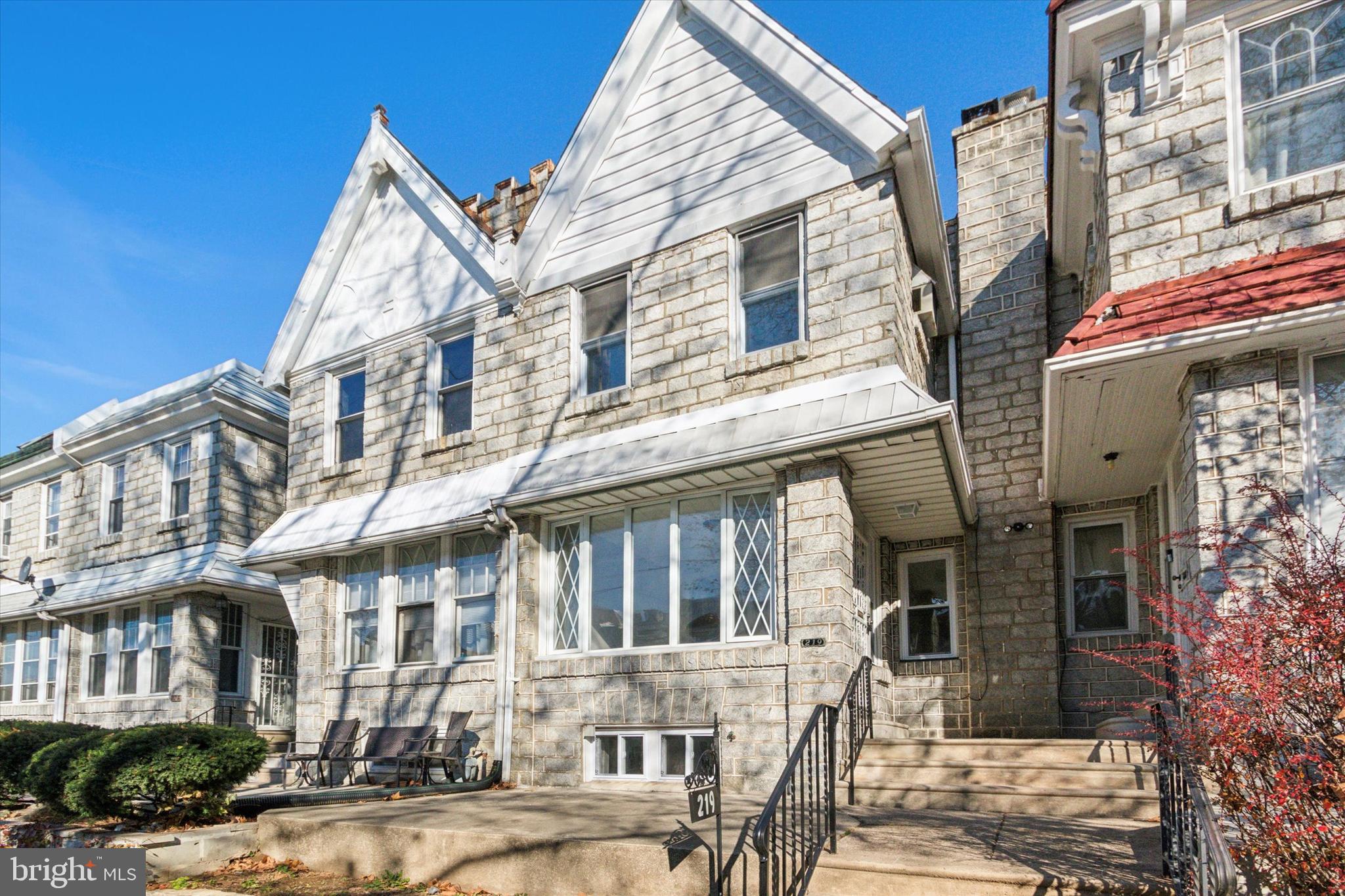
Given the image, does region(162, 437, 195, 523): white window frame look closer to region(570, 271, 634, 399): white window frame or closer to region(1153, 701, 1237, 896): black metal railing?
region(570, 271, 634, 399): white window frame

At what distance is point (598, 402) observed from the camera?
10539 mm

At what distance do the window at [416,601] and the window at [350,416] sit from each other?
1.90m

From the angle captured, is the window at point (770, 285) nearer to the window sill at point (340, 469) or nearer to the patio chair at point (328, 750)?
the window sill at point (340, 469)

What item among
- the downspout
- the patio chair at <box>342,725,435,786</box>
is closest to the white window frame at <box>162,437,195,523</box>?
the patio chair at <box>342,725,435,786</box>

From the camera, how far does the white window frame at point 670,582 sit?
9.05m

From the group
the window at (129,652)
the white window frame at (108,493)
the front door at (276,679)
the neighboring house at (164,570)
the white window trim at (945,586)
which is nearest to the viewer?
the white window trim at (945,586)

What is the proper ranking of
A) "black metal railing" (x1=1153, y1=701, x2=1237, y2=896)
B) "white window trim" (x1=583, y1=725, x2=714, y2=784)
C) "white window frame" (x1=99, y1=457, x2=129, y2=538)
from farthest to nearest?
"white window frame" (x1=99, y1=457, x2=129, y2=538)
"white window trim" (x1=583, y1=725, x2=714, y2=784)
"black metal railing" (x1=1153, y1=701, x2=1237, y2=896)

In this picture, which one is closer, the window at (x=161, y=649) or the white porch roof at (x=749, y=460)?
the white porch roof at (x=749, y=460)

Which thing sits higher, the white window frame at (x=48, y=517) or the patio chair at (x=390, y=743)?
the white window frame at (x=48, y=517)

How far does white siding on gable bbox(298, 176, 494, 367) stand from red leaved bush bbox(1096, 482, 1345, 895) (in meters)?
9.11

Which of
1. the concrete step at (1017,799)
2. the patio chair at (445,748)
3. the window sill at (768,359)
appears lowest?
the patio chair at (445,748)

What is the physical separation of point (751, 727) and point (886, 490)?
269cm

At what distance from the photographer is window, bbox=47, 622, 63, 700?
18250mm

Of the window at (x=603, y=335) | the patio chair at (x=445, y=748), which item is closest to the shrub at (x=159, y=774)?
the patio chair at (x=445, y=748)
